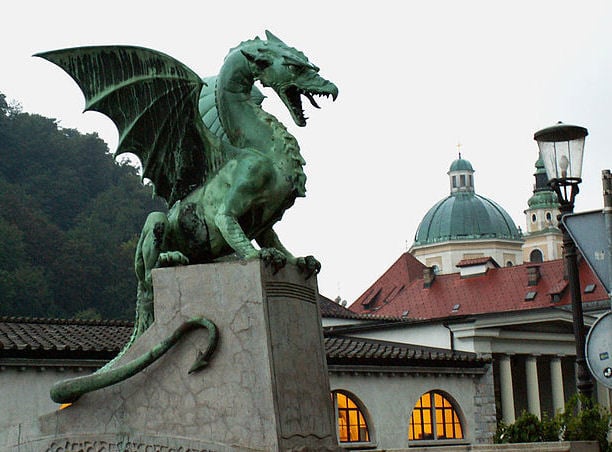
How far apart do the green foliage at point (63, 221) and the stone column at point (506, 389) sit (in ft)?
92.5

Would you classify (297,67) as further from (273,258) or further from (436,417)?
(436,417)

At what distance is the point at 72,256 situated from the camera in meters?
68.0

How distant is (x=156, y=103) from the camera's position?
28.0ft

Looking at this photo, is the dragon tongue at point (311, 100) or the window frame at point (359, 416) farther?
the window frame at point (359, 416)

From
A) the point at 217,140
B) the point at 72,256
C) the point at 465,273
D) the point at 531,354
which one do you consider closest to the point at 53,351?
the point at 217,140

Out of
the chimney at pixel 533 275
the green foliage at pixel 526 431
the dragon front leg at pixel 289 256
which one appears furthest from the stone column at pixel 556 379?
the dragon front leg at pixel 289 256

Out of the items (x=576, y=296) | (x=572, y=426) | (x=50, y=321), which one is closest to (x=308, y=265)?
(x=576, y=296)

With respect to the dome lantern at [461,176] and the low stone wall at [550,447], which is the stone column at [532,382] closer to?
the low stone wall at [550,447]

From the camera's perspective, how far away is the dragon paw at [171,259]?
25.8 ft

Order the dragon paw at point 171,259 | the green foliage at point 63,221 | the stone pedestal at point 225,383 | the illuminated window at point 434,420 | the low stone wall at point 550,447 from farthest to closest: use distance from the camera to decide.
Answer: the green foliage at point 63,221
the illuminated window at point 434,420
the low stone wall at point 550,447
the dragon paw at point 171,259
the stone pedestal at point 225,383

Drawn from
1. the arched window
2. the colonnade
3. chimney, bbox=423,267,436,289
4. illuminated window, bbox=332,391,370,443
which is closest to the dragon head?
illuminated window, bbox=332,391,370,443

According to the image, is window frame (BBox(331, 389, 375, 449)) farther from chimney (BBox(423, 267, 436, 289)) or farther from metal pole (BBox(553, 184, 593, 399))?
chimney (BBox(423, 267, 436, 289))

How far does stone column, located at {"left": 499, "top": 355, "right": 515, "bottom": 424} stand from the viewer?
39719mm

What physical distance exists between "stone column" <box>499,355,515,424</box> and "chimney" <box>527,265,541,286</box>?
33.2 m
